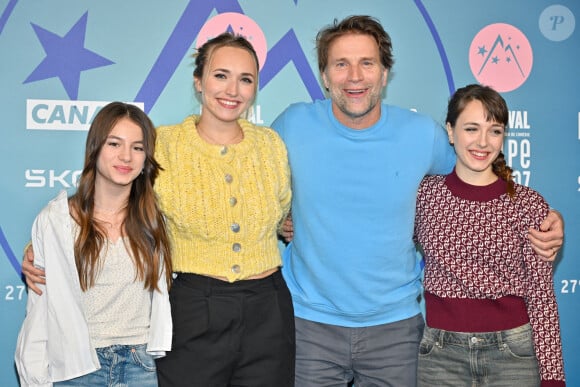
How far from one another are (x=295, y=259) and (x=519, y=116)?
1365 millimetres

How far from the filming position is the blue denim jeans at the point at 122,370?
190cm

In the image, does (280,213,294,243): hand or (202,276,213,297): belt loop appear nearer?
(202,276,213,297): belt loop

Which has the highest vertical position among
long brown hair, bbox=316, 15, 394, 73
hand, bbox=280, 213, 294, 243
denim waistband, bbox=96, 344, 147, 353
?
long brown hair, bbox=316, 15, 394, 73

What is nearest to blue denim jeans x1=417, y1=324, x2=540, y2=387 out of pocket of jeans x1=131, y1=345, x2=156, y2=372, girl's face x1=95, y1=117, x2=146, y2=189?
pocket of jeans x1=131, y1=345, x2=156, y2=372

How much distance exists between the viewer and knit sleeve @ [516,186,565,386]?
199 cm

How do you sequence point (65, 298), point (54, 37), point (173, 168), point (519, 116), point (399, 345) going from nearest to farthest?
point (65, 298)
point (173, 168)
point (399, 345)
point (54, 37)
point (519, 116)

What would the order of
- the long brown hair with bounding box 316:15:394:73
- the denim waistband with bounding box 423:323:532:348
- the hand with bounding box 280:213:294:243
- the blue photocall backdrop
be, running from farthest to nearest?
the blue photocall backdrop, the hand with bounding box 280:213:294:243, the long brown hair with bounding box 316:15:394:73, the denim waistband with bounding box 423:323:532:348

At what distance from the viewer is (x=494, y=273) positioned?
2053 mm

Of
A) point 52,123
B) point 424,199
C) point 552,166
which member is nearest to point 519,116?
point 552,166

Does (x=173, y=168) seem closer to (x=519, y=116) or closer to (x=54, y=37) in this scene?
(x=54, y=37)

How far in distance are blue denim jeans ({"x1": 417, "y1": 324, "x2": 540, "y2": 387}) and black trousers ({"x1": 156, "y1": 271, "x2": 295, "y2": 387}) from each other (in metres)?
0.51

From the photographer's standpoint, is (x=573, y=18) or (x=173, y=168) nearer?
(x=173, y=168)

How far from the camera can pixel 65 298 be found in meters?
1.88

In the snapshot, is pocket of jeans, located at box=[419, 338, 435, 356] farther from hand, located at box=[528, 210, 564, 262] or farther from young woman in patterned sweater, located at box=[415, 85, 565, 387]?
hand, located at box=[528, 210, 564, 262]
